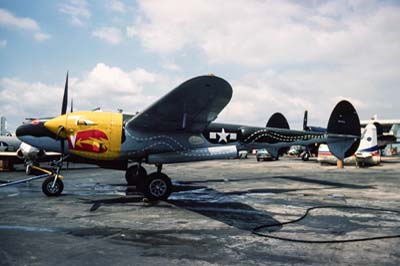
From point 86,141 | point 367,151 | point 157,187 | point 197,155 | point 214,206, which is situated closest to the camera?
point 214,206

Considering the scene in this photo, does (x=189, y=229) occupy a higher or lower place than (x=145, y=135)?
lower

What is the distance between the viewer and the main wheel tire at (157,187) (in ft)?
35.2

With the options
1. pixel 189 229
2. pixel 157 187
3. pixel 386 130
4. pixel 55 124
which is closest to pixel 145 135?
pixel 157 187

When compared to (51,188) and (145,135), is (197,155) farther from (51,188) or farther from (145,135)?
(51,188)

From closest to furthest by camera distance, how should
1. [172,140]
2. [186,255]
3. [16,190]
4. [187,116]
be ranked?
[186,255], [187,116], [172,140], [16,190]

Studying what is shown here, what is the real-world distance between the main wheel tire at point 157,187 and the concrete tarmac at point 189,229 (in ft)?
1.19

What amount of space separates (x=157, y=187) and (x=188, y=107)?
284 cm

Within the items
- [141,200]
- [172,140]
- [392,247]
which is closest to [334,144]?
[172,140]

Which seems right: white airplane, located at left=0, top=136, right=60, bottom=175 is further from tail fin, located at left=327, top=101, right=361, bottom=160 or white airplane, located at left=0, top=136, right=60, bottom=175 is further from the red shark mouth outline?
tail fin, located at left=327, top=101, right=361, bottom=160

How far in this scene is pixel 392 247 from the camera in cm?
577

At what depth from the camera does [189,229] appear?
702 cm

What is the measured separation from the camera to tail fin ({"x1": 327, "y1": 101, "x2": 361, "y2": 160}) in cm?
1680

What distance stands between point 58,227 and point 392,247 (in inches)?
254

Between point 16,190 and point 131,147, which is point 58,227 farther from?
point 16,190
